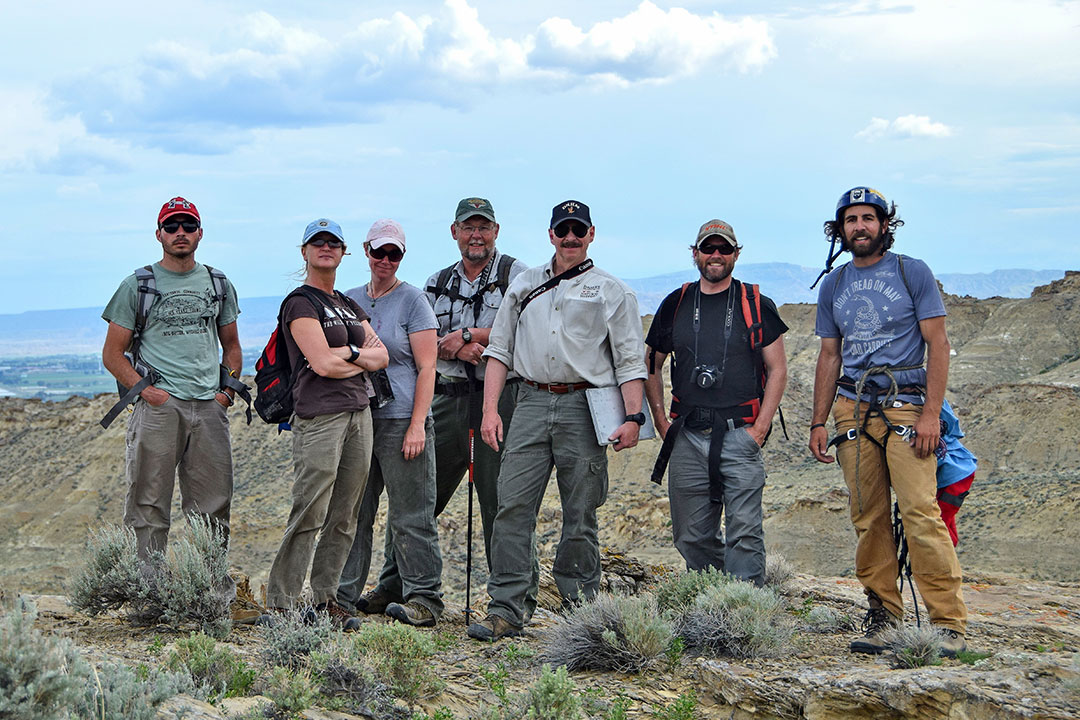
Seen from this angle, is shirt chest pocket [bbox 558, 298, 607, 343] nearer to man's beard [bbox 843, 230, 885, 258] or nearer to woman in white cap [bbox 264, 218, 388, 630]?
woman in white cap [bbox 264, 218, 388, 630]

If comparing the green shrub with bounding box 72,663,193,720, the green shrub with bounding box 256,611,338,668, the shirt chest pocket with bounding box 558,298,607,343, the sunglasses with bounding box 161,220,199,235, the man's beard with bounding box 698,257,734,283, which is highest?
the sunglasses with bounding box 161,220,199,235

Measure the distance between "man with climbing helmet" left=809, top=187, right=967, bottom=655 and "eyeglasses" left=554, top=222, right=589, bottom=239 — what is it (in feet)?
4.71

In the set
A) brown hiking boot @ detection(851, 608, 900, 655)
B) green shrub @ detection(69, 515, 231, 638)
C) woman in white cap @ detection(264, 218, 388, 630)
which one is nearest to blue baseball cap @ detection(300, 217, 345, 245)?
woman in white cap @ detection(264, 218, 388, 630)

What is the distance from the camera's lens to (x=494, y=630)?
5.97 m

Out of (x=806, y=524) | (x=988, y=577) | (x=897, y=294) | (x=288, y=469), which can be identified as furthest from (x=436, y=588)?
(x=288, y=469)

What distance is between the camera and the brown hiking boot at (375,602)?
659cm

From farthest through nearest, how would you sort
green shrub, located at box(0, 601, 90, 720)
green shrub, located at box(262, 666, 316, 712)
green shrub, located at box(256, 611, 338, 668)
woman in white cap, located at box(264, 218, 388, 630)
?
1. woman in white cap, located at box(264, 218, 388, 630)
2. green shrub, located at box(256, 611, 338, 668)
3. green shrub, located at box(262, 666, 316, 712)
4. green shrub, located at box(0, 601, 90, 720)

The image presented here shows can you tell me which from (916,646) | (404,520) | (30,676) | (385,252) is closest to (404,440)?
(404,520)

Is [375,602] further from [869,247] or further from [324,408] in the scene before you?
Answer: [869,247]

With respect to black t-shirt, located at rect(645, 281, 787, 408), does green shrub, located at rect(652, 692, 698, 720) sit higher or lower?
lower

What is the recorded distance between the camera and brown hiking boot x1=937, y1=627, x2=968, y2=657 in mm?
5137

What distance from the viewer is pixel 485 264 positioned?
6.56 metres

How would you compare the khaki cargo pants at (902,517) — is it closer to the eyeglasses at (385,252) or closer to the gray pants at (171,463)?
the eyeglasses at (385,252)

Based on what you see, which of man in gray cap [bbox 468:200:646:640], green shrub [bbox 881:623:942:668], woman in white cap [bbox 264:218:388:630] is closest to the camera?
green shrub [bbox 881:623:942:668]
